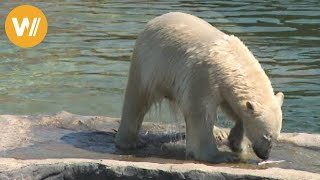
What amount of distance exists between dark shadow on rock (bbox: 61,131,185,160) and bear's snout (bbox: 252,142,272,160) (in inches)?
23.7

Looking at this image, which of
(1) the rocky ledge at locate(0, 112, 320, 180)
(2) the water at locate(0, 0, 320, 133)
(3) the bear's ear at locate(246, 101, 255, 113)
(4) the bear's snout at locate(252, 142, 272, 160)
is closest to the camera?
(1) the rocky ledge at locate(0, 112, 320, 180)

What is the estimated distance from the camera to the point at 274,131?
5.72m

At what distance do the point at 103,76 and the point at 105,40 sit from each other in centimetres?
266

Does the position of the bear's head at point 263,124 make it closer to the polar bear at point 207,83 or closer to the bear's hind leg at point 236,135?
the polar bear at point 207,83

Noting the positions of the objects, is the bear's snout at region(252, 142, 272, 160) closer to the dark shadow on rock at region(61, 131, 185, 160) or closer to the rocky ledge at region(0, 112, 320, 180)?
the rocky ledge at region(0, 112, 320, 180)

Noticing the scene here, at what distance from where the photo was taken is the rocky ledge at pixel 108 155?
520cm

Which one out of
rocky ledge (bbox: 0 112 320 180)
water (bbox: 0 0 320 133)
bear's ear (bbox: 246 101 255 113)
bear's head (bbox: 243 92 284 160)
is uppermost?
bear's ear (bbox: 246 101 255 113)

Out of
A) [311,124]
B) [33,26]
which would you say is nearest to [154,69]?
[311,124]

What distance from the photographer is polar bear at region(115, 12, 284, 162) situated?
5.71 m

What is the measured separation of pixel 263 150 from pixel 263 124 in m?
0.21

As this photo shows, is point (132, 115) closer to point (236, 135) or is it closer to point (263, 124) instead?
point (236, 135)

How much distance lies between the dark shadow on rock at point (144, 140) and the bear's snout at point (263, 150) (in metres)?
0.60

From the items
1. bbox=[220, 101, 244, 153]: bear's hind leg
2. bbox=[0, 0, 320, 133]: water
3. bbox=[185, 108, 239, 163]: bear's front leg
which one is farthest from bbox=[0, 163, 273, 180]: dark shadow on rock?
bbox=[0, 0, 320, 133]: water

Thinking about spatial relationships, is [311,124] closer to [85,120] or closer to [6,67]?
[85,120]
